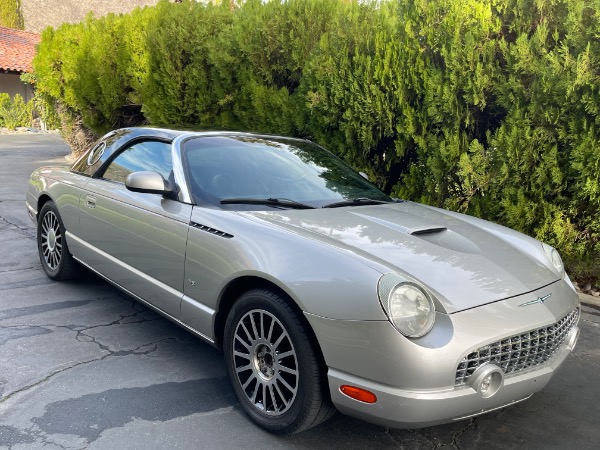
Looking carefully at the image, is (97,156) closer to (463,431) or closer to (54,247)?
(54,247)

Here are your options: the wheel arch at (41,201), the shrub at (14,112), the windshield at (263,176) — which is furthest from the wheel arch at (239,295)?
the shrub at (14,112)

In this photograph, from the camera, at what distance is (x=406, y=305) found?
96.5 inches

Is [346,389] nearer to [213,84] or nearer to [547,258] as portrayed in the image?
[547,258]

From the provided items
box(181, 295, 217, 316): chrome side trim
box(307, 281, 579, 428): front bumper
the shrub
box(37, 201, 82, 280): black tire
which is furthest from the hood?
the shrub

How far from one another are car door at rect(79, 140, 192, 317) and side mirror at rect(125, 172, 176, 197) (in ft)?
0.27

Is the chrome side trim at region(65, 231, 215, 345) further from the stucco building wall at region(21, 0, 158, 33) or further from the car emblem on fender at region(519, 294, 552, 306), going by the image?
the stucco building wall at region(21, 0, 158, 33)

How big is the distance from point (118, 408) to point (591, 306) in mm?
4056

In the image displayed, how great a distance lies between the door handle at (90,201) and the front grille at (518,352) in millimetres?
3078

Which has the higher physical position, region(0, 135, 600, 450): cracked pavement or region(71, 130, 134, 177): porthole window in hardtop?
region(71, 130, 134, 177): porthole window in hardtop

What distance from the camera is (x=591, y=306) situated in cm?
507

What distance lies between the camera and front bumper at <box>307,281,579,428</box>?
7.75 ft

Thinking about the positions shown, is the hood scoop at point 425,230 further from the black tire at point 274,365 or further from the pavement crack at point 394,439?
the pavement crack at point 394,439

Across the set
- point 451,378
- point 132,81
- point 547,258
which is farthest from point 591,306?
point 132,81

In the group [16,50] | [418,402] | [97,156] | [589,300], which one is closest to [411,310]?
[418,402]
